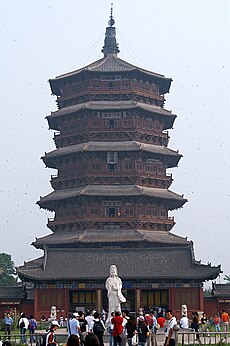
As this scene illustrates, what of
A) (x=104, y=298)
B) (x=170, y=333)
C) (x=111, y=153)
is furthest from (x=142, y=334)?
(x=111, y=153)

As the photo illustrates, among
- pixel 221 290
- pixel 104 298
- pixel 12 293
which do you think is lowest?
pixel 104 298

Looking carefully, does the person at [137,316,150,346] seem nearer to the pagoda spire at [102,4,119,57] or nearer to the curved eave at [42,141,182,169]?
the curved eave at [42,141,182,169]

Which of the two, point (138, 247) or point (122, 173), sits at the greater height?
point (122, 173)

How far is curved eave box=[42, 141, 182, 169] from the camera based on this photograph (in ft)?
154

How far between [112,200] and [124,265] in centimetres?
580

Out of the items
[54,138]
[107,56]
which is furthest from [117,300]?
[107,56]

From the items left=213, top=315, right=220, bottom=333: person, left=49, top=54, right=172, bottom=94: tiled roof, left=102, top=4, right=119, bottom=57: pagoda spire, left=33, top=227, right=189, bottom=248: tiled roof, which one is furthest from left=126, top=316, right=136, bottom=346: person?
left=102, top=4, right=119, bottom=57: pagoda spire

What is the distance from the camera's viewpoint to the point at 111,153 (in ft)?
156

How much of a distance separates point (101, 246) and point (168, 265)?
16.7 feet

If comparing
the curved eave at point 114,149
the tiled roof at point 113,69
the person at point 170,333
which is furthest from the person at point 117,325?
the tiled roof at point 113,69

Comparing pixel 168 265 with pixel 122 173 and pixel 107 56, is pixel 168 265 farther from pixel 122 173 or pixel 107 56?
pixel 107 56

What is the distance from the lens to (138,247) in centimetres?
4422

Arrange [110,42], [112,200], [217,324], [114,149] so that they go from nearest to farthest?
[217,324], [112,200], [114,149], [110,42]

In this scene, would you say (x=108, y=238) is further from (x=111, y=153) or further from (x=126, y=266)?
(x=111, y=153)
